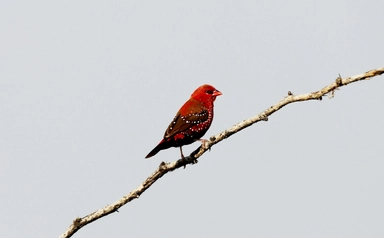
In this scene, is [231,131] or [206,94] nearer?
[231,131]

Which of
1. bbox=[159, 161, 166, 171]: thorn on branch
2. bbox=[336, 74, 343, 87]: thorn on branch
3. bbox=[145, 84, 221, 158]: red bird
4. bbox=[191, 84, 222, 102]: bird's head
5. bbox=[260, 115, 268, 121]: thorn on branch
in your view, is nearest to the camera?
bbox=[336, 74, 343, 87]: thorn on branch

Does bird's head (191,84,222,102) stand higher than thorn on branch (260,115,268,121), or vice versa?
bird's head (191,84,222,102)

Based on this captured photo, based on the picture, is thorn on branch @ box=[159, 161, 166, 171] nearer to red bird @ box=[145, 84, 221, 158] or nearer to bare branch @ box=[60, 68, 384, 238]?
bare branch @ box=[60, 68, 384, 238]

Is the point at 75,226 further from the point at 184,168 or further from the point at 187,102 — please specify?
the point at 187,102

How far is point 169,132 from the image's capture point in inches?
405

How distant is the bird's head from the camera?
1124cm

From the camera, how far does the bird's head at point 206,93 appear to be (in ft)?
36.9

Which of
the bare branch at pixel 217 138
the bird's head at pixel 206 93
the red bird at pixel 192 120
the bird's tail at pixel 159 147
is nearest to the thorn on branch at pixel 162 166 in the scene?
the bare branch at pixel 217 138

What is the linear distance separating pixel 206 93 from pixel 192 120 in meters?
0.85

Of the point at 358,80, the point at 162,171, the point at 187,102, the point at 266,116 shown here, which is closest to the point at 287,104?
the point at 266,116

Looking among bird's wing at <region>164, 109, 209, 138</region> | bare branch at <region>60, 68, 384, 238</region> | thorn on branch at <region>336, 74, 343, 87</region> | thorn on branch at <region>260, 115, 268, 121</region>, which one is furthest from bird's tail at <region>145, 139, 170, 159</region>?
thorn on branch at <region>336, 74, 343, 87</region>

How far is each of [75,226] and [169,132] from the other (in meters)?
3.03

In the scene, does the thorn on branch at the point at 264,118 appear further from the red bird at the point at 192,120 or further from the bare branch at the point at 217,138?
the red bird at the point at 192,120

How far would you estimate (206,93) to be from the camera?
1132cm
